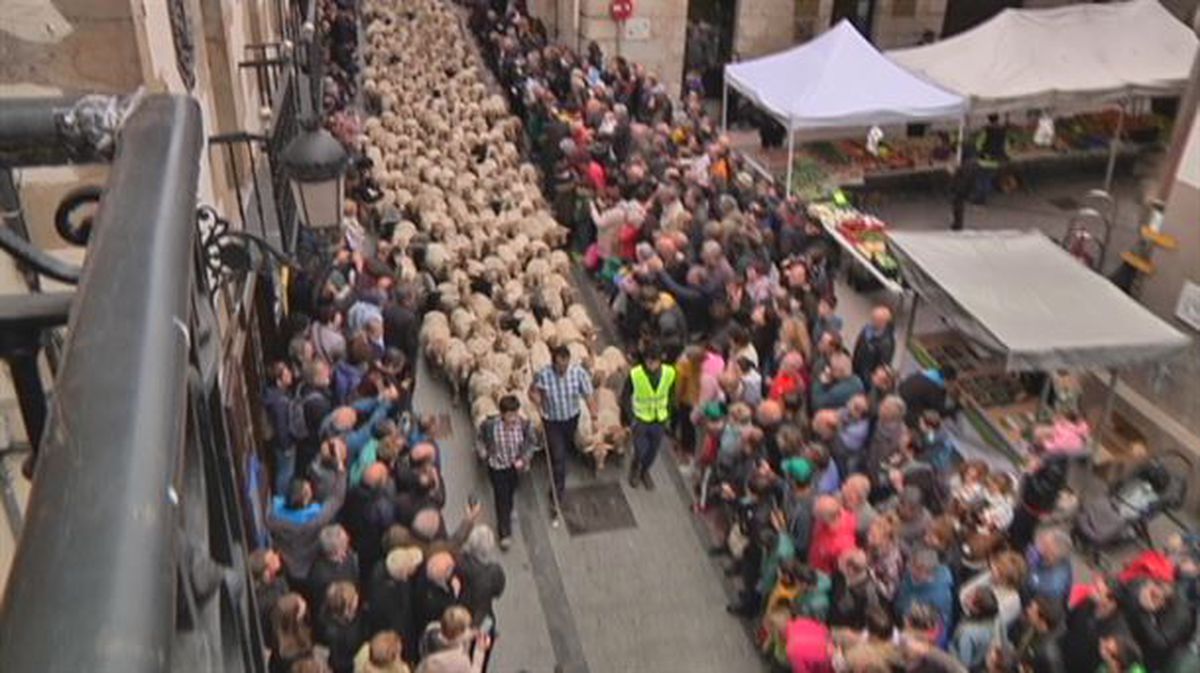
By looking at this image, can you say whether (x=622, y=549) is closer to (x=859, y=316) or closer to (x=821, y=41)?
(x=859, y=316)

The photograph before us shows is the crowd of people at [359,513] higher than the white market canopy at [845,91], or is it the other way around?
the white market canopy at [845,91]

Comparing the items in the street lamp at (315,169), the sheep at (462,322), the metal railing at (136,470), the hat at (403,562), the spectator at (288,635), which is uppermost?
the metal railing at (136,470)

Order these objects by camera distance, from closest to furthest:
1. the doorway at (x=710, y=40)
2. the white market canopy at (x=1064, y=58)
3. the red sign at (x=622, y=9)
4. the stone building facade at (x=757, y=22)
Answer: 1. the white market canopy at (x=1064, y=58)
2. the red sign at (x=622, y=9)
3. the stone building facade at (x=757, y=22)
4. the doorway at (x=710, y=40)

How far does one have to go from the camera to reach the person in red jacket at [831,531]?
7.38 metres

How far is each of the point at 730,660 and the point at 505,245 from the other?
5.68 metres

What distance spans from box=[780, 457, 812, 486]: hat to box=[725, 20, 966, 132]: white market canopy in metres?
8.16

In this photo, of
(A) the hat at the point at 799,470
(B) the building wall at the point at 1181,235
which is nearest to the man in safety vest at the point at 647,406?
(A) the hat at the point at 799,470

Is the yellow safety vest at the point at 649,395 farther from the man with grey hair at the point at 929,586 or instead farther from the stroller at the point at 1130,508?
the stroller at the point at 1130,508

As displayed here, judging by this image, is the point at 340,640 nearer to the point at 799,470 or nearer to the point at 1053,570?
the point at 799,470

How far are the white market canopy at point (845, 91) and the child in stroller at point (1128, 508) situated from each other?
6.86 meters

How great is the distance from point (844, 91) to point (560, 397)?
822cm

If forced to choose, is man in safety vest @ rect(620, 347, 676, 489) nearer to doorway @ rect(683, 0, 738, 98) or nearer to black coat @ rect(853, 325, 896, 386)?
black coat @ rect(853, 325, 896, 386)

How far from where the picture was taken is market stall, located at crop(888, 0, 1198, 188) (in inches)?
626

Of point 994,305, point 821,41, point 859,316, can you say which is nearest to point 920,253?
point 994,305
